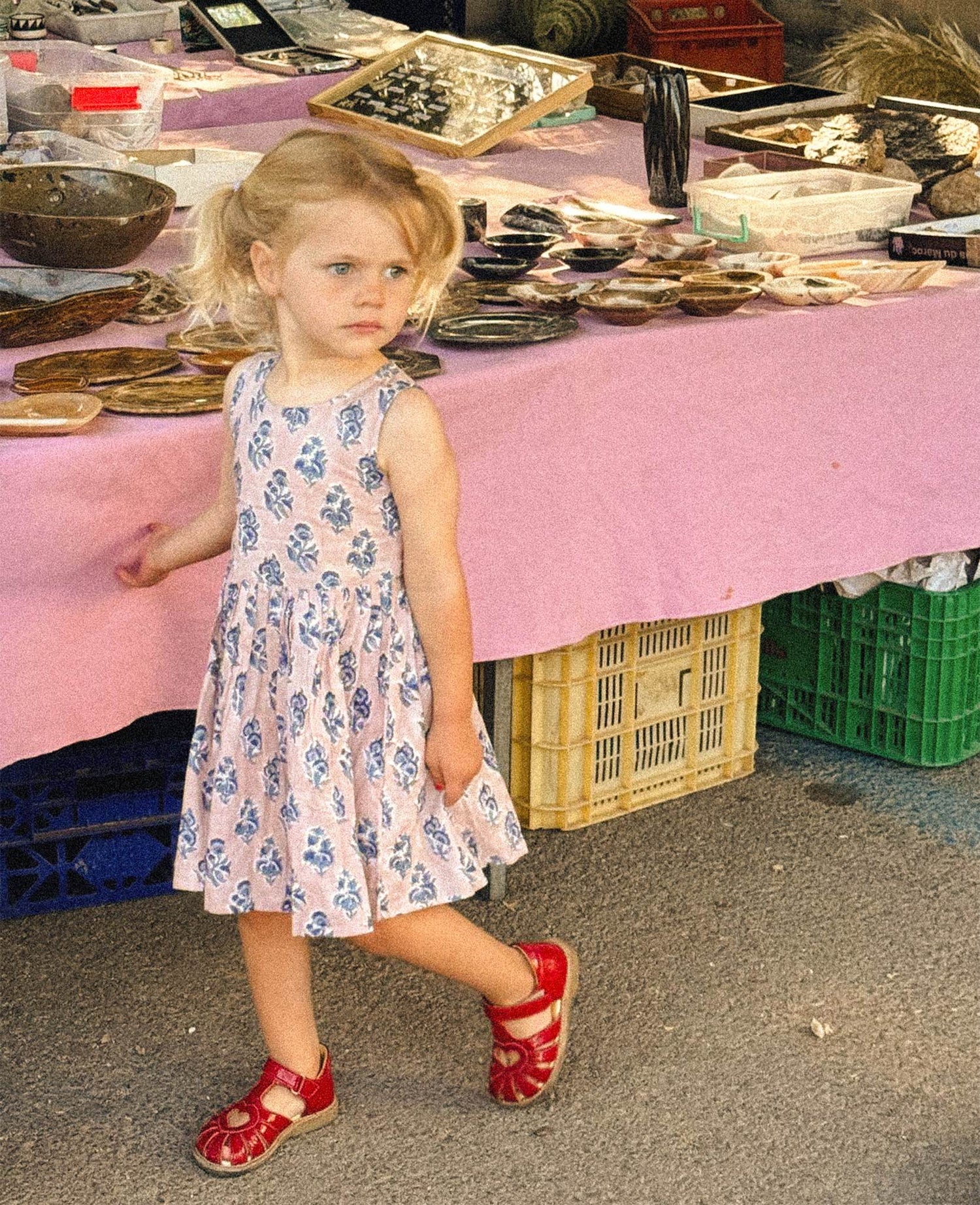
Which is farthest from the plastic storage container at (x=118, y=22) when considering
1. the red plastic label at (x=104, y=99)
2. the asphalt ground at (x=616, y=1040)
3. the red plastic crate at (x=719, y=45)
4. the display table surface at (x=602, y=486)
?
the asphalt ground at (x=616, y=1040)

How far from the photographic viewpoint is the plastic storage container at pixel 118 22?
206 inches

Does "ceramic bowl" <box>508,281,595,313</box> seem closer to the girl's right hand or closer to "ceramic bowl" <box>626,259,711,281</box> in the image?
"ceramic bowl" <box>626,259,711,281</box>

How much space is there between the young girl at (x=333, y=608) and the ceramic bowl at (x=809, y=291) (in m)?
0.92

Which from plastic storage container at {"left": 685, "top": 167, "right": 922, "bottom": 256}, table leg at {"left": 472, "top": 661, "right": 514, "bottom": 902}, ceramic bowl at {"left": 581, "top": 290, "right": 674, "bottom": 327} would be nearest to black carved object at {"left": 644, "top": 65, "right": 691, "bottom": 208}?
plastic storage container at {"left": 685, "top": 167, "right": 922, "bottom": 256}

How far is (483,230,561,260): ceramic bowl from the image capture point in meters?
3.17

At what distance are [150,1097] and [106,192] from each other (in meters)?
1.60

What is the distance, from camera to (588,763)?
3049 mm

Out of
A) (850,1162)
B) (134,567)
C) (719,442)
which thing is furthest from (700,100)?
(850,1162)

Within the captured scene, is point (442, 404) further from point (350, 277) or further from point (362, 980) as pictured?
point (362, 980)

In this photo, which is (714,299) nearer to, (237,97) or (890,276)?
(890,276)

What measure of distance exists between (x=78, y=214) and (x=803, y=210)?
1.29 meters

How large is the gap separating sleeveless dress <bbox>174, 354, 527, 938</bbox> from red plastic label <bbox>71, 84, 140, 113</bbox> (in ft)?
5.77

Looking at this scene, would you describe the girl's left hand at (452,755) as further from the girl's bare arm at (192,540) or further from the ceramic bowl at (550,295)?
the ceramic bowl at (550,295)

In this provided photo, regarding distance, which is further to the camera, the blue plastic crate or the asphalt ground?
the blue plastic crate
